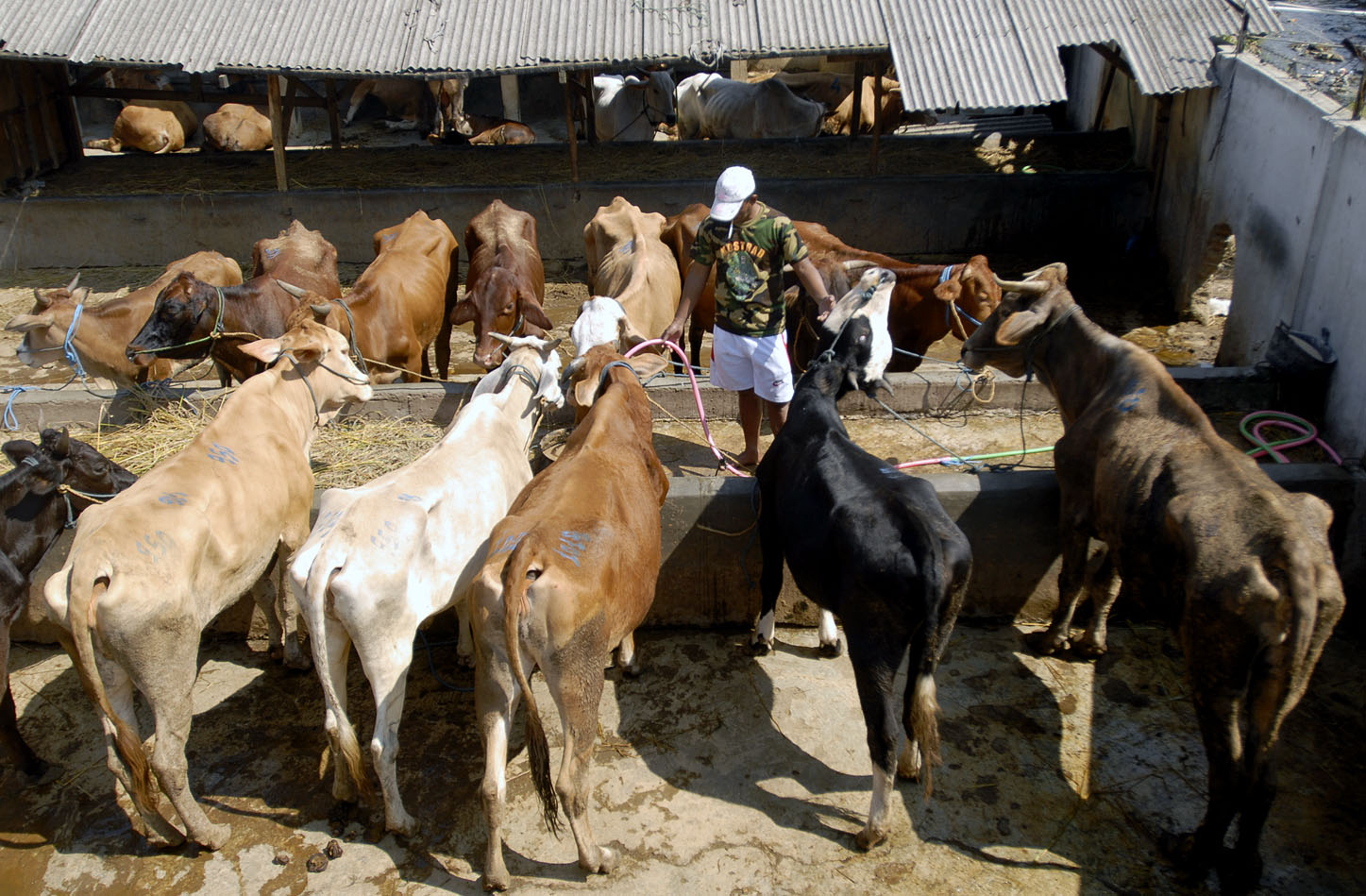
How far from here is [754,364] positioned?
6.33 m

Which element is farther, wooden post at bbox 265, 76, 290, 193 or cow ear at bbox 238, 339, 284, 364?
wooden post at bbox 265, 76, 290, 193

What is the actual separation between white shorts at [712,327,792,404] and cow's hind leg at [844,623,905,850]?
7.82 ft

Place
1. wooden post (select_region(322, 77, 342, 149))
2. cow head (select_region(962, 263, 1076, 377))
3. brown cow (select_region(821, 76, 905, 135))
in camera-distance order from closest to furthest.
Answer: cow head (select_region(962, 263, 1076, 377)) → wooden post (select_region(322, 77, 342, 149)) → brown cow (select_region(821, 76, 905, 135))

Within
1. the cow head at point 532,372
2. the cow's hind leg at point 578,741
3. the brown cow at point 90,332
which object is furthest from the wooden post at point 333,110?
the cow's hind leg at point 578,741

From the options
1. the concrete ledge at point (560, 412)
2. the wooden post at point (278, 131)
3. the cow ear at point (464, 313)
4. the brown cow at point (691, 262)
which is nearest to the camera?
the concrete ledge at point (560, 412)

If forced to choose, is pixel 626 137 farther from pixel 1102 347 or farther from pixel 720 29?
pixel 1102 347

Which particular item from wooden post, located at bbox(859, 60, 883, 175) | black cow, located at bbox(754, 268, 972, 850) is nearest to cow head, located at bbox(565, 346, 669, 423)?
black cow, located at bbox(754, 268, 972, 850)

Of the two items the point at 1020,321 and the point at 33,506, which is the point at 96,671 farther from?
the point at 1020,321

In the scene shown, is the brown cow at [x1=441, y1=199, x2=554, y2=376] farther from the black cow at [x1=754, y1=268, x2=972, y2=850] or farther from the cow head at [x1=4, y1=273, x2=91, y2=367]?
the black cow at [x1=754, y1=268, x2=972, y2=850]

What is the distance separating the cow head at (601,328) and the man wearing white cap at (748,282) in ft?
1.71

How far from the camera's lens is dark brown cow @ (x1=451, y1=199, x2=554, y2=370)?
830cm

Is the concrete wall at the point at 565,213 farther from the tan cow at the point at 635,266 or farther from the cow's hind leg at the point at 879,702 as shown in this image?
the cow's hind leg at the point at 879,702

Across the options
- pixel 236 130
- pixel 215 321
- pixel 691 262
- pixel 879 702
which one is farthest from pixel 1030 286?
pixel 236 130

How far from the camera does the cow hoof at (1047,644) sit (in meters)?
5.52
